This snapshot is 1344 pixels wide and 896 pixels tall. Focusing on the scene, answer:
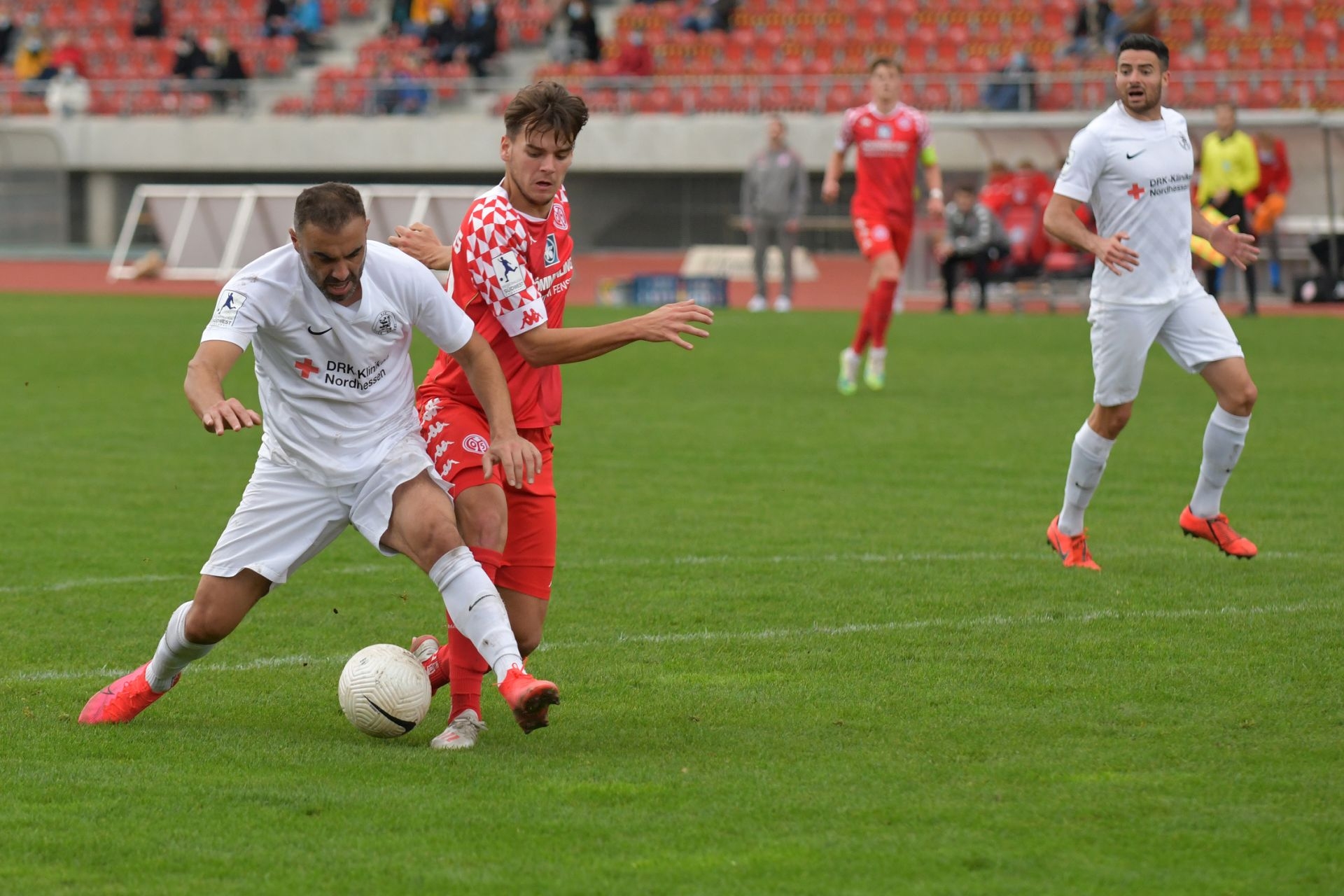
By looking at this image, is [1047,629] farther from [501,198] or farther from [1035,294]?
[1035,294]

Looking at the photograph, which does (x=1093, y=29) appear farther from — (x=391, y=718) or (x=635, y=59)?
(x=391, y=718)

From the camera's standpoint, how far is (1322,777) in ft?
15.3

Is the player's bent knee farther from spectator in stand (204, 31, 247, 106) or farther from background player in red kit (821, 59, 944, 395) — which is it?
spectator in stand (204, 31, 247, 106)

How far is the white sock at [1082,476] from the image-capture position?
26.1 ft

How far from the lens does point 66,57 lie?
3934 centimetres

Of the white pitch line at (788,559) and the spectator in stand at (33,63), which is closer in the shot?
the white pitch line at (788,559)

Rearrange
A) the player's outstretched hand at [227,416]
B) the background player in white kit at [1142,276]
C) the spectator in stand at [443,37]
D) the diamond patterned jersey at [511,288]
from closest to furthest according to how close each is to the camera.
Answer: the player's outstretched hand at [227,416]
the diamond patterned jersey at [511,288]
the background player in white kit at [1142,276]
the spectator in stand at [443,37]

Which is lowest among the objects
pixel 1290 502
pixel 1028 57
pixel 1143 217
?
pixel 1290 502

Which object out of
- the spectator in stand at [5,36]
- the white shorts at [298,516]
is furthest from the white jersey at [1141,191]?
the spectator in stand at [5,36]

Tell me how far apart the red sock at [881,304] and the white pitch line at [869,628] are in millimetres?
7402

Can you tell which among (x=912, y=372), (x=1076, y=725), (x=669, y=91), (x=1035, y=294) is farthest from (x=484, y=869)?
(x=669, y=91)

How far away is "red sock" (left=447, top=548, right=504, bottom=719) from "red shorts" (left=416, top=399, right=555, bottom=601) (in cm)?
13

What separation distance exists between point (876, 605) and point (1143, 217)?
2.20 metres

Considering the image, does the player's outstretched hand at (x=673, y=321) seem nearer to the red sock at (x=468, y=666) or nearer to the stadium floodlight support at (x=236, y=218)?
the red sock at (x=468, y=666)
